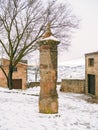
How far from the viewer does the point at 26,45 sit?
2402 cm

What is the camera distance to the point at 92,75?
1123 inches

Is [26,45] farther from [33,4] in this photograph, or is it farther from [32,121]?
[32,121]

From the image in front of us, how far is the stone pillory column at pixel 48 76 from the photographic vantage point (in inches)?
375

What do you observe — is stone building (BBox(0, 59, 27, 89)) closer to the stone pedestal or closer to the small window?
the small window

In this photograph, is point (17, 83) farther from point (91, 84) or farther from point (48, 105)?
point (48, 105)

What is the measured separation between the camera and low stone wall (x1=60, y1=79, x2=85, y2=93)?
31.3m

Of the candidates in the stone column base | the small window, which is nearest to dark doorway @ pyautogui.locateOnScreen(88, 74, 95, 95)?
the small window

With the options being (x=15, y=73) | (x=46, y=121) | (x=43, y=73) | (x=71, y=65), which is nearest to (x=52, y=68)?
(x=43, y=73)

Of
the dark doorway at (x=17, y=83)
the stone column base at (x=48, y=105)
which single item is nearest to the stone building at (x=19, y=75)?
the dark doorway at (x=17, y=83)

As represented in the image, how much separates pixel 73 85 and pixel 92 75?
4.15 metres

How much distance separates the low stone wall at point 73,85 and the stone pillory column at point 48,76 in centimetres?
2197

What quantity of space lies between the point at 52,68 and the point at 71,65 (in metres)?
65.0

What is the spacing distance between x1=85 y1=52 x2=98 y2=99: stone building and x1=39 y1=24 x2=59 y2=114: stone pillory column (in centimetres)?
1721

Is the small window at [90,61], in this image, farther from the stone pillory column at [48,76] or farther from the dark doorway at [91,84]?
the stone pillory column at [48,76]
